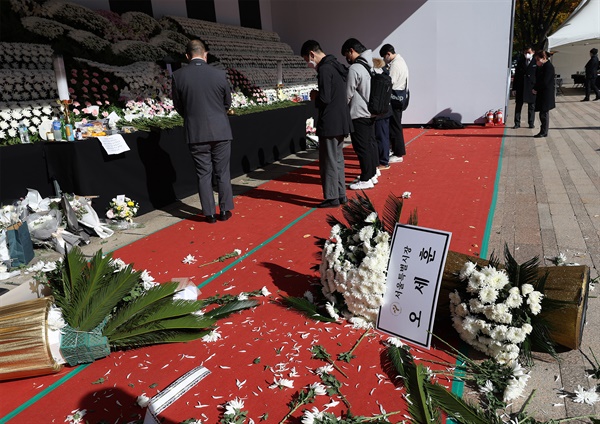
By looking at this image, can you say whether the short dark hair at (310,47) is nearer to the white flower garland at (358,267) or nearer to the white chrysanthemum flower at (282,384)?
the white flower garland at (358,267)

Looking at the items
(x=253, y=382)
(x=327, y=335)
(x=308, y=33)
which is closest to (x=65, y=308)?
(x=253, y=382)

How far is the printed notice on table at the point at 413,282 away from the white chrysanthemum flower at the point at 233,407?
1010 mm

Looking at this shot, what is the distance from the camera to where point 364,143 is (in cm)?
638

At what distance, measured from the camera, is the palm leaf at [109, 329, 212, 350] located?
2953 mm

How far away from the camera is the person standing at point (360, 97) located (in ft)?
19.8

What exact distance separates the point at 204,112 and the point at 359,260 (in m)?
2.92

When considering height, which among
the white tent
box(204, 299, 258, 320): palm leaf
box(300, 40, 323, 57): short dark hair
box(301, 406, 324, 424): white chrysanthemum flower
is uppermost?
the white tent

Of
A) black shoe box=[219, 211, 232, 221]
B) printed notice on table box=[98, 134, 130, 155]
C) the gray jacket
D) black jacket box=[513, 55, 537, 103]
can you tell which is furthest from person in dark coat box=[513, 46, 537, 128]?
printed notice on table box=[98, 134, 130, 155]

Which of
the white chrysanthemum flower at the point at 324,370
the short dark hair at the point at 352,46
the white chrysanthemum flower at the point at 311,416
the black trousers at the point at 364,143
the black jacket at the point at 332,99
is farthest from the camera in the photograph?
the black trousers at the point at 364,143

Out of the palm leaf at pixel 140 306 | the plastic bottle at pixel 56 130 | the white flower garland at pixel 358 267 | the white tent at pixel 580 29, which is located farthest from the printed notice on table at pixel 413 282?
the white tent at pixel 580 29

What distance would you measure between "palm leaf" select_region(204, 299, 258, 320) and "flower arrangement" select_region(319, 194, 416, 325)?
55 centimetres

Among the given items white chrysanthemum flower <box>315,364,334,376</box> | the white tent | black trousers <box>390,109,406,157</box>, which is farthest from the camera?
the white tent

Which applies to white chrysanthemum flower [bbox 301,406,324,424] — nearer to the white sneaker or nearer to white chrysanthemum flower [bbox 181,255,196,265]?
white chrysanthemum flower [bbox 181,255,196,265]

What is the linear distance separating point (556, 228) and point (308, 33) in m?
10.7
